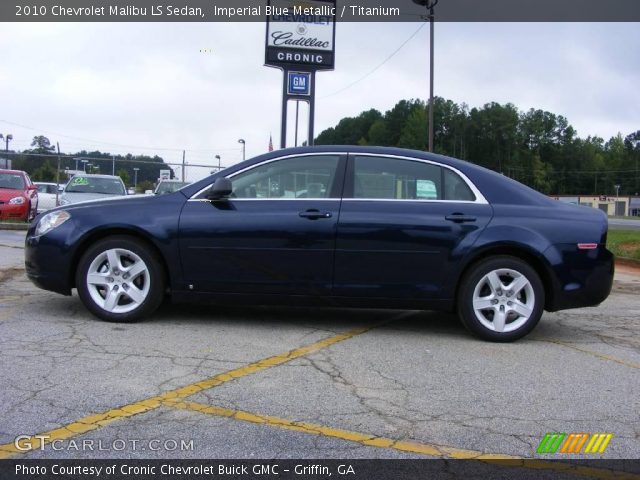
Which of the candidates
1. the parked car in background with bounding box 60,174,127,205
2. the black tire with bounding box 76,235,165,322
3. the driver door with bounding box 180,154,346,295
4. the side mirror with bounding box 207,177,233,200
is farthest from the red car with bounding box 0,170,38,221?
the side mirror with bounding box 207,177,233,200

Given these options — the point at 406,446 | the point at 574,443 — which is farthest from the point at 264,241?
the point at 574,443

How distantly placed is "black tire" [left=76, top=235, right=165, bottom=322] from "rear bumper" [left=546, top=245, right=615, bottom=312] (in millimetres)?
3260

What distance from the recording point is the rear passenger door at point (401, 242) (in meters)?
4.93

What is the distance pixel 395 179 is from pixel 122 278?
8.00ft

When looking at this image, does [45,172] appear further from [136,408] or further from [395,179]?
[136,408]

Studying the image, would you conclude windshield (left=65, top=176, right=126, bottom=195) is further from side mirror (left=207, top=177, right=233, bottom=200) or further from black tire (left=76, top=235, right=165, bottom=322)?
side mirror (left=207, top=177, right=233, bottom=200)

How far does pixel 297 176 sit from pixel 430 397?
2.31 m

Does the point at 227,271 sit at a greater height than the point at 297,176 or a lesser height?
lesser

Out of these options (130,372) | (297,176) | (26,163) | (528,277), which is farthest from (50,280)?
(26,163)

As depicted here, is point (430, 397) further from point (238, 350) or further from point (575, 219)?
point (575, 219)

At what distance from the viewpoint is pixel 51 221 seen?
523cm

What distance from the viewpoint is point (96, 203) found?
5.24 m

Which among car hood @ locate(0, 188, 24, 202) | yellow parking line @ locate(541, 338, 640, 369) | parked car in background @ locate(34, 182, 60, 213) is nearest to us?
yellow parking line @ locate(541, 338, 640, 369)

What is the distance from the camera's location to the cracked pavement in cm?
301
